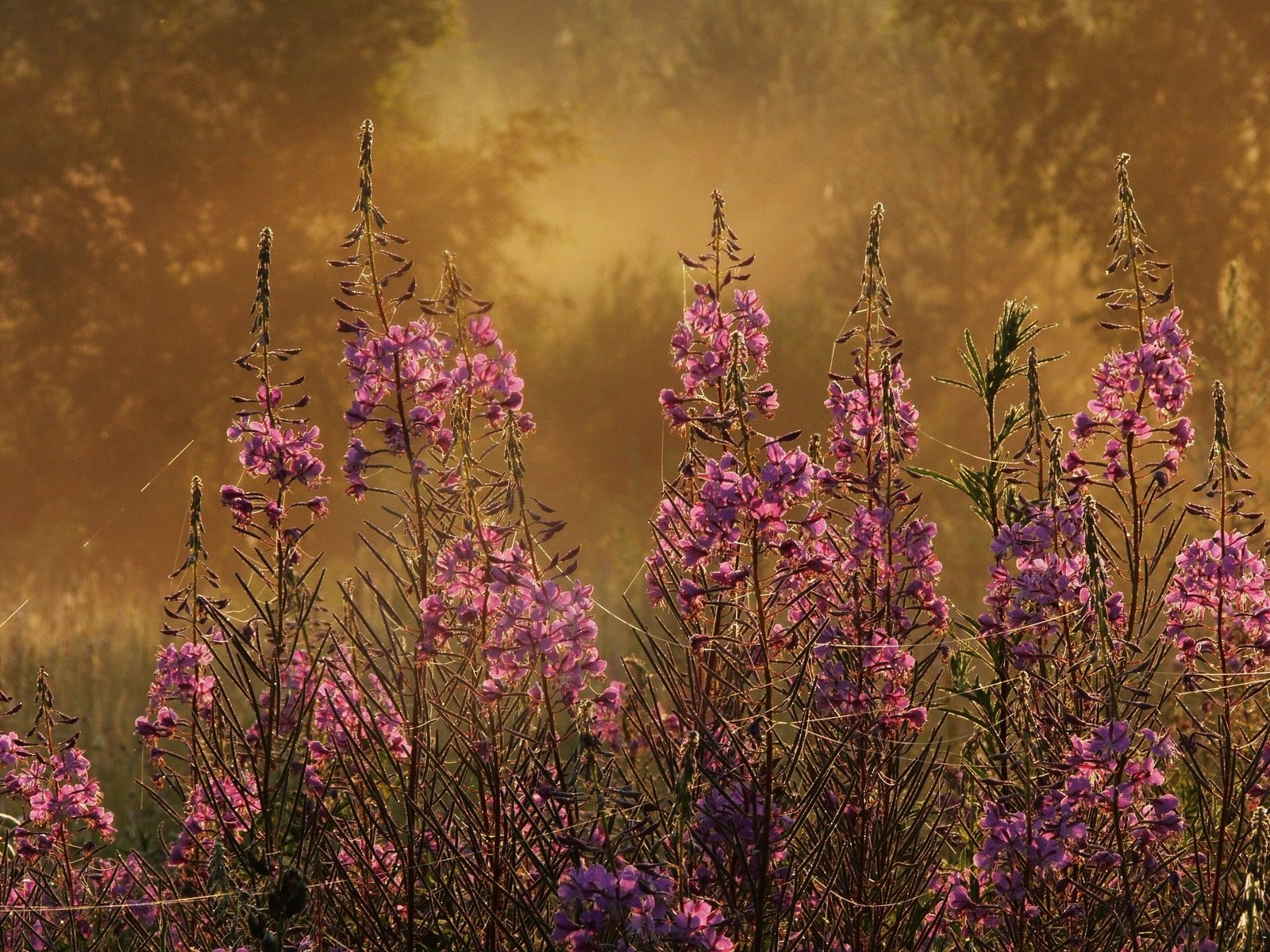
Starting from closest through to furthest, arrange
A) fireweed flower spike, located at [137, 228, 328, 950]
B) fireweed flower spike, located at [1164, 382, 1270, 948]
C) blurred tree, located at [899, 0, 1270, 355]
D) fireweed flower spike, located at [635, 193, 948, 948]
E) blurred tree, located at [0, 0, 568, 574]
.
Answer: fireweed flower spike, located at [635, 193, 948, 948] → fireweed flower spike, located at [137, 228, 328, 950] → fireweed flower spike, located at [1164, 382, 1270, 948] → blurred tree, located at [0, 0, 568, 574] → blurred tree, located at [899, 0, 1270, 355]

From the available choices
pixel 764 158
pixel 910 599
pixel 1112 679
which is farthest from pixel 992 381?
pixel 764 158

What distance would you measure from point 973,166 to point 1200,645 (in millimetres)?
30597

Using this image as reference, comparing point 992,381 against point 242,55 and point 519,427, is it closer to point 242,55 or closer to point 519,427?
point 519,427

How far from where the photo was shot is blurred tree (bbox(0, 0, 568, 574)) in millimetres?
25234

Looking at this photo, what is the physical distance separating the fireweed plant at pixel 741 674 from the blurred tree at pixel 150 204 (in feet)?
75.2

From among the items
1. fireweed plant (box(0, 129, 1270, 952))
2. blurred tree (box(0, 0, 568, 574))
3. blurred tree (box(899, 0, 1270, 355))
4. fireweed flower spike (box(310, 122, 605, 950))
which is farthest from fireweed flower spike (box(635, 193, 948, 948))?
blurred tree (box(899, 0, 1270, 355))

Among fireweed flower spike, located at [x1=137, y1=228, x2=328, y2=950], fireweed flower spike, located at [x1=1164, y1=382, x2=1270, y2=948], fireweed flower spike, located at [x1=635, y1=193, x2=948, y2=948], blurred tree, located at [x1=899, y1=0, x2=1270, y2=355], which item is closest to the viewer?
fireweed flower spike, located at [x1=635, y1=193, x2=948, y2=948]

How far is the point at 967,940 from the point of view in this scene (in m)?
3.25

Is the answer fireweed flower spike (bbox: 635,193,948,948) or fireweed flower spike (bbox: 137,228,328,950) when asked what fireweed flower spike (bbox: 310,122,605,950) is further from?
fireweed flower spike (bbox: 635,193,948,948)

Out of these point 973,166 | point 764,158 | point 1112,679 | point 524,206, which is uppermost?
point 764,158

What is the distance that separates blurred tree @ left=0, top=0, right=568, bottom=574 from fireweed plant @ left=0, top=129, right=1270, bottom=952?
2292 centimetres

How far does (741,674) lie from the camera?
278 cm

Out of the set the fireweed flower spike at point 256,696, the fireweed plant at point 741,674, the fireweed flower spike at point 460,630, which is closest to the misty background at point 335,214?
the fireweed flower spike at point 256,696

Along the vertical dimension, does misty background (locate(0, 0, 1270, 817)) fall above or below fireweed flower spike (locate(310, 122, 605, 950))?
above
